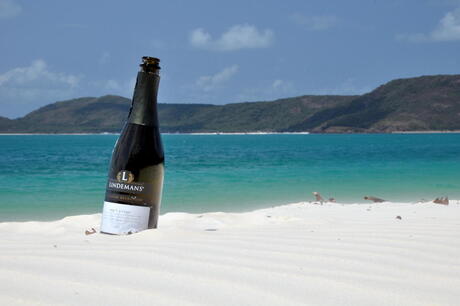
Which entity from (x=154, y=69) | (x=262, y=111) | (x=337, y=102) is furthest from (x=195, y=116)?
(x=154, y=69)

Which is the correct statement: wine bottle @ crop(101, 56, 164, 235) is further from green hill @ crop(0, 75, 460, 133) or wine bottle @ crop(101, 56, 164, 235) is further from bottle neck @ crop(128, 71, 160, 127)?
green hill @ crop(0, 75, 460, 133)

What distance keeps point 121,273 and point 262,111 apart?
159621mm

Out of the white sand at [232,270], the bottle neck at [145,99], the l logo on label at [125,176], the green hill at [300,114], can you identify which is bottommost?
the white sand at [232,270]

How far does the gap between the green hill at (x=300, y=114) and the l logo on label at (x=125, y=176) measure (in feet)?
417

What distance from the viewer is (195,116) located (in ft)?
569

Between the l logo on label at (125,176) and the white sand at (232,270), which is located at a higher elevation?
the l logo on label at (125,176)

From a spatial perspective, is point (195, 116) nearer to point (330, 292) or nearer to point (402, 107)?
point (402, 107)

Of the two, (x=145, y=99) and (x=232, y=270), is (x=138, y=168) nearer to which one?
(x=145, y=99)

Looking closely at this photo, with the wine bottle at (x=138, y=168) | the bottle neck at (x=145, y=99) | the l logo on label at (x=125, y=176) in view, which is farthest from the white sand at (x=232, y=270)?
the bottle neck at (x=145, y=99)

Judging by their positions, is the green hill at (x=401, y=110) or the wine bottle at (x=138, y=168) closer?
the wine bottle at (x=138, y=168)

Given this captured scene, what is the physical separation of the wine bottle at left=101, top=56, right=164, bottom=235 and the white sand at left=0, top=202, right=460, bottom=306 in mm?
151

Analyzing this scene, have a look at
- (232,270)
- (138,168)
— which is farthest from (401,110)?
(232,270)

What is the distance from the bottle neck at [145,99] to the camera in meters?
2.78

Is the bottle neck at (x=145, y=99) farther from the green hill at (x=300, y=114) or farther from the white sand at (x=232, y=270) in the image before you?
the green hill at (x=300, y=114)
